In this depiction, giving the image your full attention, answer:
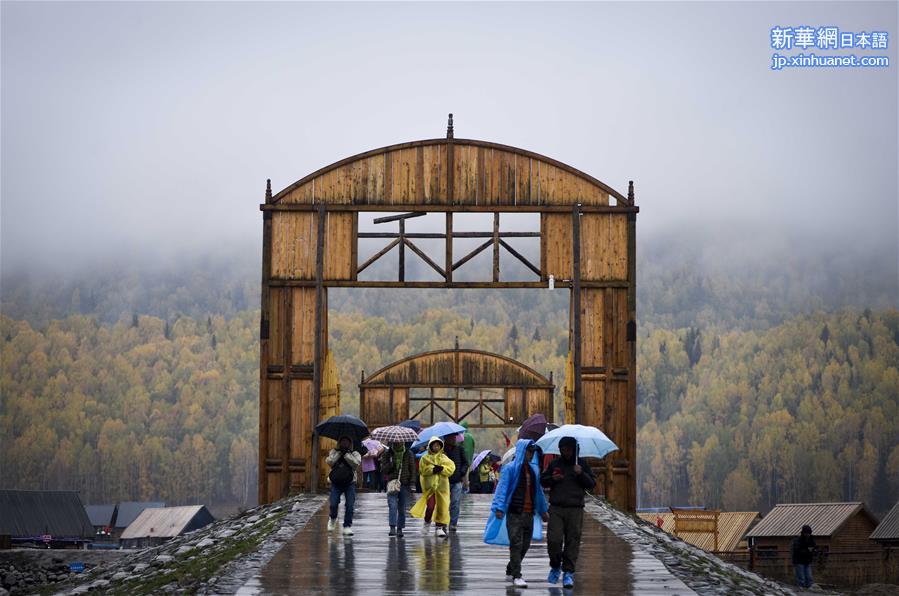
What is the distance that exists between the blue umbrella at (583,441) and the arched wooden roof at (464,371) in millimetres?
32950

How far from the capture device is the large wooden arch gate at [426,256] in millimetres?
32625

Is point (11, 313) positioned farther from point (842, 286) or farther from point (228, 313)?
point (842, 286)

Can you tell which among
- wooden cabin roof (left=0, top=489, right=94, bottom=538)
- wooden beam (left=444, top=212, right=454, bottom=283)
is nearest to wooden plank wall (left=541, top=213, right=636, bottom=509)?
wooden beam (left=444, top=212, right=454, bottom=283)

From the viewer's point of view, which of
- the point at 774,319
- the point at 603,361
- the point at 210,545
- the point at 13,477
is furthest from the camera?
the point at 774,319

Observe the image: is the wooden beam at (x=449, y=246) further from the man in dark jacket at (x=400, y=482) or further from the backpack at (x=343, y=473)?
the backpack at (x=343, y=473)

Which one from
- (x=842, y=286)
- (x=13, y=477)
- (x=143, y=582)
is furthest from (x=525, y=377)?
(x=842, y=286)

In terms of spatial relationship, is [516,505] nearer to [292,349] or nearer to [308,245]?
[292,349]

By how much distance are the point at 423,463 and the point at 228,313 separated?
145588 mm

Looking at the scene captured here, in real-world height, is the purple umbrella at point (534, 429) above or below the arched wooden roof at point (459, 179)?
below

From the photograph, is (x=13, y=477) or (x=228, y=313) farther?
(x=228, y=313)

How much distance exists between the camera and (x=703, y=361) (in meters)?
142

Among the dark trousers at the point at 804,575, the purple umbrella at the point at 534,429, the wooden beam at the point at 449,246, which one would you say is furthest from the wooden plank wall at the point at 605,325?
the purple umbrella at the point at 534,429

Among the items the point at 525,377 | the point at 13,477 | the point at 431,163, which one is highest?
the point at 431,163

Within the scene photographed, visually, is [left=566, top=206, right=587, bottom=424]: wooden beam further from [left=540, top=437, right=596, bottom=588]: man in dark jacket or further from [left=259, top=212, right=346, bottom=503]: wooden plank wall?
[left=540, top=437, right=596, bottom=588]: man in dark jacket
